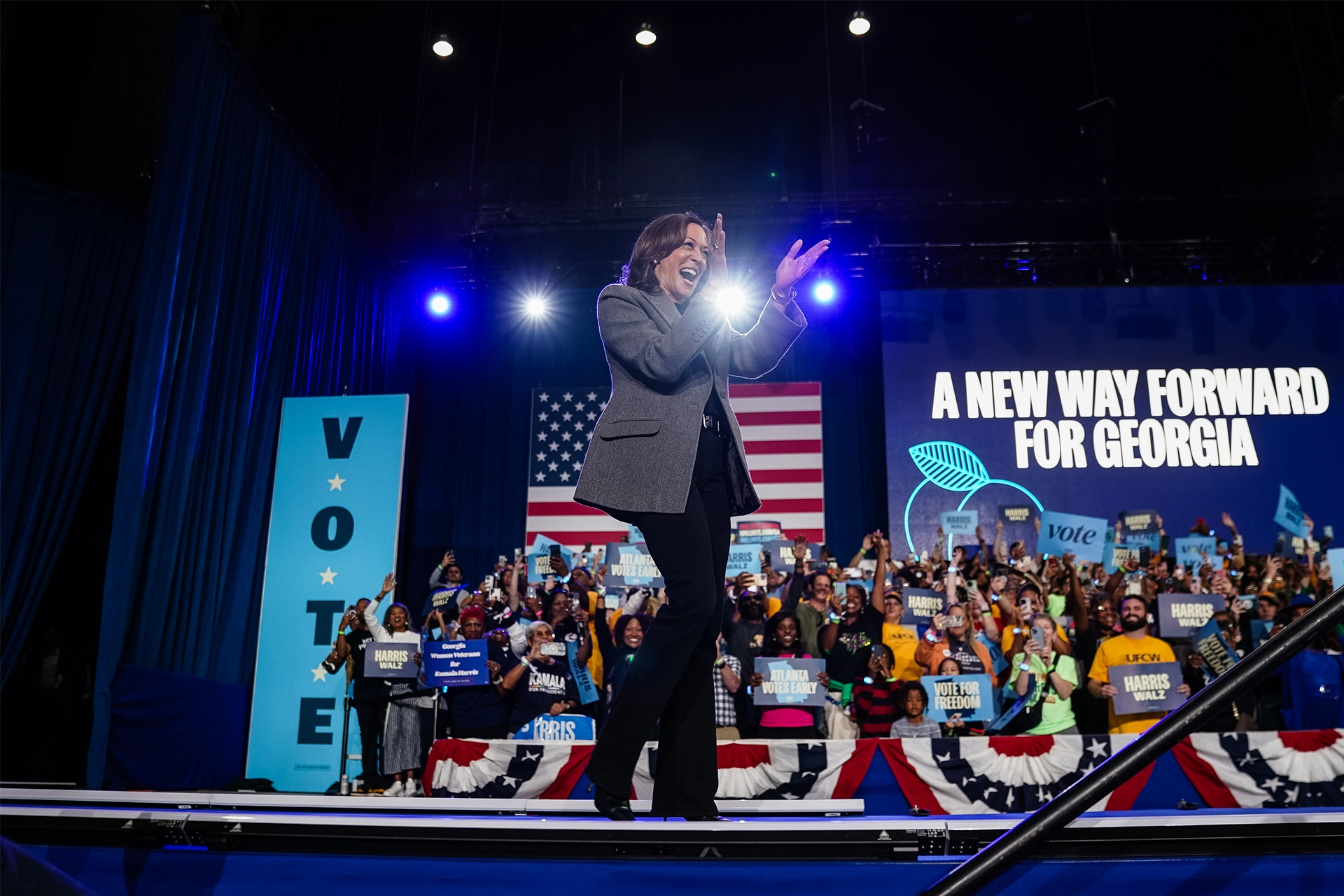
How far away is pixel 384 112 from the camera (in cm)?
1116

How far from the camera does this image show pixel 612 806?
2158 mm

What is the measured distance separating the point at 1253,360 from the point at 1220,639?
6.01 metres

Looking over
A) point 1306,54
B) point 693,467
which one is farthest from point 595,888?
point 1306,54

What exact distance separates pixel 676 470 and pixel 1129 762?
1.14 m

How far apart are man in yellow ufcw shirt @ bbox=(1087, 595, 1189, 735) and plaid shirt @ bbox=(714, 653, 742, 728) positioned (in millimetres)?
2128

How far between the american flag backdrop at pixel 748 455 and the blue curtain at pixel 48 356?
15.9ft

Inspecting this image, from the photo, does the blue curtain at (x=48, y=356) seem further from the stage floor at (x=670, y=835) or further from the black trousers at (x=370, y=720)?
the stage floor at (x=670, y=835)

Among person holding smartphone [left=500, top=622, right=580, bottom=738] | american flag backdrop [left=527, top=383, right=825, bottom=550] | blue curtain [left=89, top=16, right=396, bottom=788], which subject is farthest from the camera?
american flag backdrop [left=527, top=383, right=825, bottom=550]

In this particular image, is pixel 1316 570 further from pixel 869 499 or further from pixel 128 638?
pixel 128 638

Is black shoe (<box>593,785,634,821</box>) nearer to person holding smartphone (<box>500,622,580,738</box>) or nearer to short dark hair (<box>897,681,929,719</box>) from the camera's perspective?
short dark hair (<box>897,681,929,719</box>)

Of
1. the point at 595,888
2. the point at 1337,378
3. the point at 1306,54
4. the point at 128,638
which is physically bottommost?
the point at 595,888

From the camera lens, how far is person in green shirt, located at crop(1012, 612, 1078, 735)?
19.9 ft

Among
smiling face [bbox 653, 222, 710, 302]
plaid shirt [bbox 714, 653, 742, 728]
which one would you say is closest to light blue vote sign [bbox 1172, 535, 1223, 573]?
plaid shirt [bbox 714, 653, 742, 728]

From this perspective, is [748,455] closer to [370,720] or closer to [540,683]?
[540,683]
